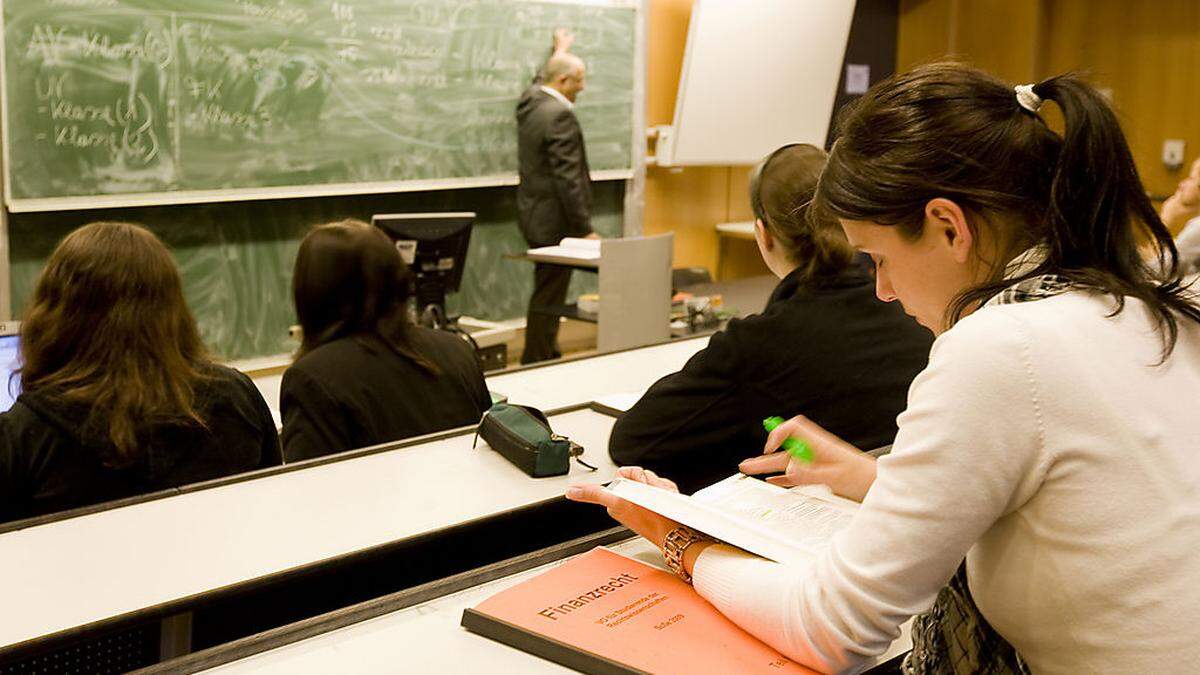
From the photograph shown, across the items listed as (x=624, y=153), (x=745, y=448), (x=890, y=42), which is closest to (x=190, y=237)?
(x=624, y=153)

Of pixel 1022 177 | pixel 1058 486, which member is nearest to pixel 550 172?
pixel 1022 177

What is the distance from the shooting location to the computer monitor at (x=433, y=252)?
3877 millimetres

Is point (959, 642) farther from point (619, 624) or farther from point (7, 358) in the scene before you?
point (7, 358)

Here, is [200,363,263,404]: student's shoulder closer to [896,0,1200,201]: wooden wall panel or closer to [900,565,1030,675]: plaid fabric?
[900,565,1030,675]: plaid fabric

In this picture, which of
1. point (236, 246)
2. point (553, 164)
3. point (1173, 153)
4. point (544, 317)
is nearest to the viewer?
point (236, 246)

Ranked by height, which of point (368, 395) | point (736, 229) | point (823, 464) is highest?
point (823, 464)

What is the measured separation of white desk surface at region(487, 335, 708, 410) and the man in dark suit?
103 inches

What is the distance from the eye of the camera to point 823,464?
5.27ft

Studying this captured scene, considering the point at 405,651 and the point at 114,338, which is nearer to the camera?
the point at 405,651

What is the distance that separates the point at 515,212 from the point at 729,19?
1766 millimetres

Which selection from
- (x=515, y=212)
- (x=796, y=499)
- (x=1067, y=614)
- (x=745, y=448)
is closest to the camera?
(x=1067, y=614)

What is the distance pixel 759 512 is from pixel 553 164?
15.0ft

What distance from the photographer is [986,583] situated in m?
1.07

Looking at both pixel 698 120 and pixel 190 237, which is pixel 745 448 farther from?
pixel 698 120
